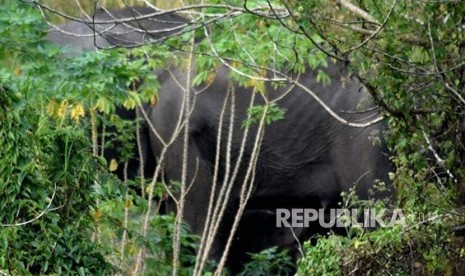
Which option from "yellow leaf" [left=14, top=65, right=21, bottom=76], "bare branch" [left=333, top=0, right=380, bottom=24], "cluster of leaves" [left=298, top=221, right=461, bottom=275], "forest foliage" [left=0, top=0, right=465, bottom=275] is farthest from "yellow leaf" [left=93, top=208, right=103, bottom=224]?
"bare branch" [left=333, top=0, right=380, bottom=24]

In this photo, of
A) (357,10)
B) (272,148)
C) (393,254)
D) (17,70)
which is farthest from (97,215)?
(272,148)

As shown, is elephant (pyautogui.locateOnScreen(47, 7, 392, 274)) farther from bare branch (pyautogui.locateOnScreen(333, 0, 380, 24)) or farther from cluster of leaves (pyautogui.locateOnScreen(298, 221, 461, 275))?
bare branch (pyautogui.locateOnScreen(333, 0, 380, 24))

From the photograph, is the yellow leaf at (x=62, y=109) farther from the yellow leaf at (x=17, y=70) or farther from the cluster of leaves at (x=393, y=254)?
the cluster of leaves at (x=393, y=254)

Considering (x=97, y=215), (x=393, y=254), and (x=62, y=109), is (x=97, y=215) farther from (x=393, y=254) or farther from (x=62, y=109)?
(x=393, y=254)

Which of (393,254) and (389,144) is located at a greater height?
(389,144)

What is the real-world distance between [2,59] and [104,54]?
64 cm

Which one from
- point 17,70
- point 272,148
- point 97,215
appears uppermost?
point 17,70

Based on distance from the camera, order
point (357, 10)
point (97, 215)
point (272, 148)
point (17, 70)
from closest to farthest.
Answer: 1. point (357, 10)
2. point (97, 215)
3. point (17, 70)
4. point (272, 148)

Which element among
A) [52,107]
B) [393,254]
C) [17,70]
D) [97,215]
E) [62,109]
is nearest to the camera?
[393,254]

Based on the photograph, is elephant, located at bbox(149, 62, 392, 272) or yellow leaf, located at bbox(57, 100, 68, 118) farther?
elephant, located at bbox(149, 62, 392, 272)

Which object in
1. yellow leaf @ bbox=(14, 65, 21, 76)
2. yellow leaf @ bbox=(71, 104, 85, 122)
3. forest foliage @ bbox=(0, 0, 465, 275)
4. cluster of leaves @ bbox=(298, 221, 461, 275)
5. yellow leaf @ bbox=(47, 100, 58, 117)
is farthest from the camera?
yellow leaf @ bbox=(14, 65, 21, 76)

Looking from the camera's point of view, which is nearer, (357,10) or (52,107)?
(357,10)

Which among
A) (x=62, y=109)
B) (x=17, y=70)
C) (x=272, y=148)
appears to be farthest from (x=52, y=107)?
(x=272, y=148)

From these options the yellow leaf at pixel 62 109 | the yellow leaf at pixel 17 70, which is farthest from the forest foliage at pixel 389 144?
the yellow leaf at pixel 17 70
